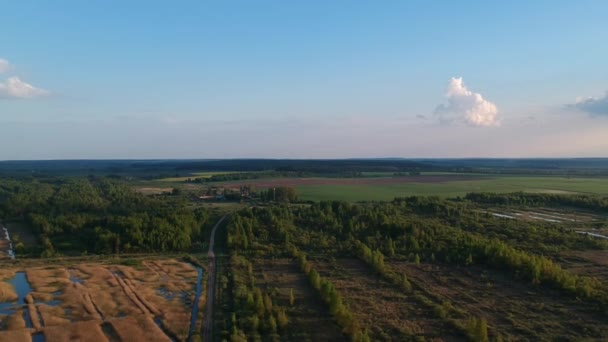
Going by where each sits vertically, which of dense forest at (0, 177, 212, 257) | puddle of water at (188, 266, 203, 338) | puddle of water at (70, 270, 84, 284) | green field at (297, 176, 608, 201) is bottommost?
puddle of water at (188, 266, 203, 338)

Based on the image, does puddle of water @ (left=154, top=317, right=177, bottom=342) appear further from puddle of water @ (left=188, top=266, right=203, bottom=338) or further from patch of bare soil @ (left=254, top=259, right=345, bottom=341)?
patch of bare soil @ (left=254, top=259, right=345, bottom=341)

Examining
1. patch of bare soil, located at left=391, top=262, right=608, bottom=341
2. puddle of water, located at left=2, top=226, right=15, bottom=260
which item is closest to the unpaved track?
patch of bare soil, located at left=391, top=262, right=608, bottom=341

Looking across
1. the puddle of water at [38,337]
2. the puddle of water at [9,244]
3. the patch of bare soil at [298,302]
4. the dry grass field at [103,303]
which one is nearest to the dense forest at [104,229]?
the puddle of water at [9,244]

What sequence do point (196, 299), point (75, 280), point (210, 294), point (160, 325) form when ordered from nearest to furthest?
1. point (160, 325)
2. point (196, 299)
3. point (210, 294)
4. point (75, 280)

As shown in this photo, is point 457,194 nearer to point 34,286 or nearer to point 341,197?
point 341,197

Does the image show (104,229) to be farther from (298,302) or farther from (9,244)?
(298,302)

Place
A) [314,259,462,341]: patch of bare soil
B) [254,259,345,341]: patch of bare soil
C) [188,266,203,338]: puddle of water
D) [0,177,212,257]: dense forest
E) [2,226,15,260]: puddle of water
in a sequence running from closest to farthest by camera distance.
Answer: [314,259,462,341]: patch of bare soil → [254,259,345,341]: patch of bare soil → [188,266,203,338]: puddle of water → [2,226,15,260]: puddle of water → [0,177,212,257]: dense forest

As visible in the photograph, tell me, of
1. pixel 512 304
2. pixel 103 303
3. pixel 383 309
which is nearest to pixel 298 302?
pixel 383 309

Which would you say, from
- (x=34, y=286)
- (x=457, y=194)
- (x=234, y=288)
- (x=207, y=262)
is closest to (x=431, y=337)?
(x=234, y=288)

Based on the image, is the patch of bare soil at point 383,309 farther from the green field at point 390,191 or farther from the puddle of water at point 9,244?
the green field at point 390,191
